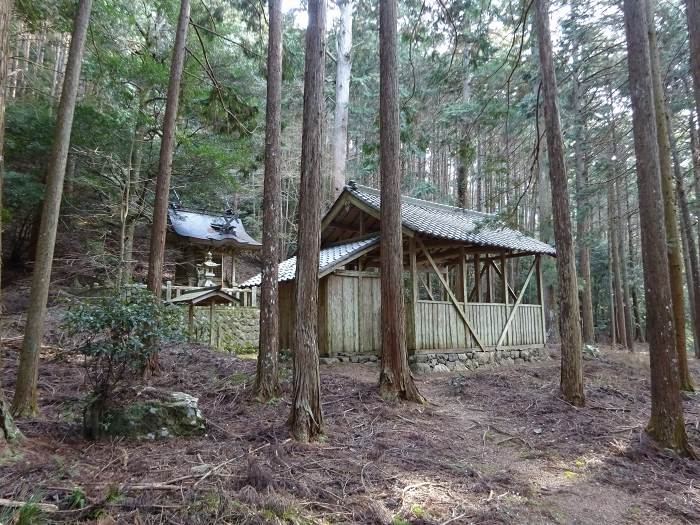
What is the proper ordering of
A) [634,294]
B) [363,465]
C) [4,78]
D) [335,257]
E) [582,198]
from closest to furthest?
[4,78] < [363,465] < [335,257] < [582,198] < [634,294]

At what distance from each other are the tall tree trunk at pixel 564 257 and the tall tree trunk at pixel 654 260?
1852 mm

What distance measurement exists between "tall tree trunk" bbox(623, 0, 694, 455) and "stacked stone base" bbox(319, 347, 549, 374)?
221 inches

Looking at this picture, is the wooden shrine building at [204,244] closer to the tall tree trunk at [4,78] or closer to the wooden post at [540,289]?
the wooden post at [540,289]

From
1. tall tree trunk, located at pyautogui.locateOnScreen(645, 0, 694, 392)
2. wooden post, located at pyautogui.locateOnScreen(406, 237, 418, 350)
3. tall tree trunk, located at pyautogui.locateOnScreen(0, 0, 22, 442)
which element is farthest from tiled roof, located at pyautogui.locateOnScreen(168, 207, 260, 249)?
tall tree trunk, located at pyautogui.locateOnScreen(645, 0, 694, 392)

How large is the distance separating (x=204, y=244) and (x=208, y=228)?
1.05 meters

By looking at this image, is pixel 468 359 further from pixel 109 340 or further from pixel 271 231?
pixel 109 340

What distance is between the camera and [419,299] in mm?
11562

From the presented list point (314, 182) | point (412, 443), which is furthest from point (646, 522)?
point (314, 182)

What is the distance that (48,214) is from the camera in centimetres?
498

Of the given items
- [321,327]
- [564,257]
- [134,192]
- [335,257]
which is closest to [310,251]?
[564,257]

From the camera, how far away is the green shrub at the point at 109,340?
432 cm

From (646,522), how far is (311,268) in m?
3.97

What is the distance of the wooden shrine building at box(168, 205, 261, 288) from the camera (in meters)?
17.6

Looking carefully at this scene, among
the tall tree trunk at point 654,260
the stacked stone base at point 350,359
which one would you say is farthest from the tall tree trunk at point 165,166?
the tall tree trunk at point 654,260
